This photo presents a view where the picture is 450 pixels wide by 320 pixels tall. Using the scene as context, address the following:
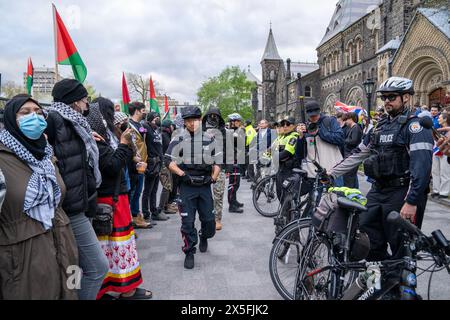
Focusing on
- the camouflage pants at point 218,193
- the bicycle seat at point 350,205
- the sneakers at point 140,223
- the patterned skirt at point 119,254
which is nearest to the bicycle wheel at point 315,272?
the bicycle seat at point 350,205

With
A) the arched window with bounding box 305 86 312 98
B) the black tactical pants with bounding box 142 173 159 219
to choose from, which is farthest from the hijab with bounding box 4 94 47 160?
the arched window with bounding box 305 86 312 98

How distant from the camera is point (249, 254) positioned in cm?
484

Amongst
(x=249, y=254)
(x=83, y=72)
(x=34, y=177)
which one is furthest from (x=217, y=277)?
(x=83, y=72)

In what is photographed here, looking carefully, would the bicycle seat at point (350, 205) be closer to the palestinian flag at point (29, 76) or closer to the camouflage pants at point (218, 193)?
the camouflage pants at point (218, 193)

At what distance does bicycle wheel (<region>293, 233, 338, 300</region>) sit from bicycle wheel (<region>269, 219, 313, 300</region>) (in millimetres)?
180

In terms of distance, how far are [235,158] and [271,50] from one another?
6028cm

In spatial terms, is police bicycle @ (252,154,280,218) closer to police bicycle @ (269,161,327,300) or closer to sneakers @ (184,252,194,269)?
sneakers @ (184,252,194,269)

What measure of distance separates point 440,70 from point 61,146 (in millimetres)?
21422

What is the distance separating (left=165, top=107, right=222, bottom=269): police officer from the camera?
14.4 feet

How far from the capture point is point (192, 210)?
448 centimetres

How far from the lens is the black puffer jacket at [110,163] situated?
310cm

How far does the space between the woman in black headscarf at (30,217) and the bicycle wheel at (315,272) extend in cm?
188

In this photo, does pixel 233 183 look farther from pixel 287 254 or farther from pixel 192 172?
pixel 287 254

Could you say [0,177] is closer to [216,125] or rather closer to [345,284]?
[345,284]
